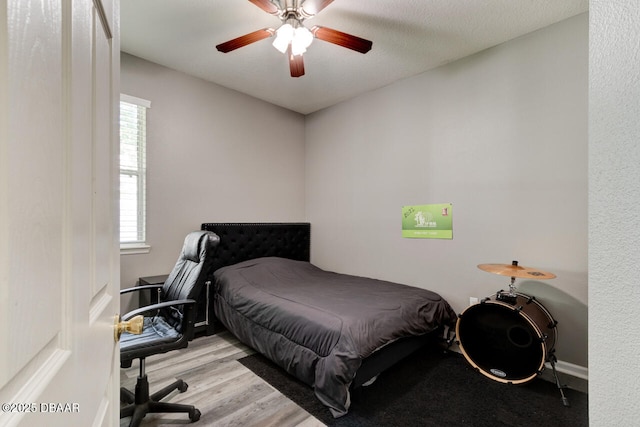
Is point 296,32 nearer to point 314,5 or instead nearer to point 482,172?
point 314,5

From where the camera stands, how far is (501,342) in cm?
210

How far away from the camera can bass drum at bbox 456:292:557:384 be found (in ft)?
6.39

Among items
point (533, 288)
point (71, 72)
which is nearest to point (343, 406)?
point (533, 288)

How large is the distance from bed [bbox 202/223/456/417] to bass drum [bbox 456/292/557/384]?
351 millimetres

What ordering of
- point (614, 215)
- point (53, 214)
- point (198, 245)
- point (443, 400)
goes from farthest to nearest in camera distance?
point (198, 245) < point (443, 400) < point (614, 215) < point (53, 214)

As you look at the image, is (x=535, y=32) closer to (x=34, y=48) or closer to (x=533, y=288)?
(x=533, y=288)

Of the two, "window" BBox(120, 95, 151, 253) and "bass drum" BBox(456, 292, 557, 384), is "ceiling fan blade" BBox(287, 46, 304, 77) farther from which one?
"bass drum" BBox(456, 292, 557, 384)

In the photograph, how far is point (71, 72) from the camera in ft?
1.59

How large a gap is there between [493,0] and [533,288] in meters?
2.24

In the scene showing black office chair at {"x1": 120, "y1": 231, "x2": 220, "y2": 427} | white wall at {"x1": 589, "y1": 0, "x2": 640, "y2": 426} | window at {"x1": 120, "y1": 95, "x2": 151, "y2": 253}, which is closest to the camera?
white wall at {"x1": 589, "y1": 0, "x2": 640, "y2": 426}

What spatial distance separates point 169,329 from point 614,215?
2.25 metres

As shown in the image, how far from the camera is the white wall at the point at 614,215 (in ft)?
1.89

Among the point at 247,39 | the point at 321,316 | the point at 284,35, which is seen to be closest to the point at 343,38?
the point at 284,35

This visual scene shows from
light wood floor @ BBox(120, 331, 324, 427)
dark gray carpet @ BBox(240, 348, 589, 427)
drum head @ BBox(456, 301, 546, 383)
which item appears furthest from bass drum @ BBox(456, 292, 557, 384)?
light wood floor @ BBox(120, 331, 324, 427)
